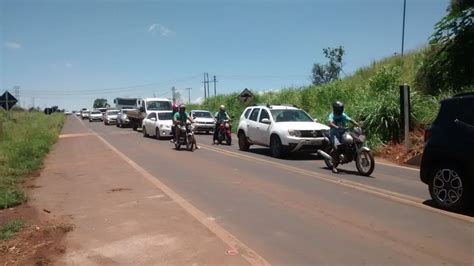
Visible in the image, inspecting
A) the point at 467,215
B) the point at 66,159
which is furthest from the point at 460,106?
the point at 66,159

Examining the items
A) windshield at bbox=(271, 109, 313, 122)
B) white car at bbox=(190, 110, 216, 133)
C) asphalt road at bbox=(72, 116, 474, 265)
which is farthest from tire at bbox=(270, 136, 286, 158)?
white car at bbox=(190, 110, 216, 133)

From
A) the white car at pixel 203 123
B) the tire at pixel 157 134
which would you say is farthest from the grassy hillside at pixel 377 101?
the tire at pixel 157 134

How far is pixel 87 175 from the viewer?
1391 cm

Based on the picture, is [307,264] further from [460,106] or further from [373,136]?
[373,136]

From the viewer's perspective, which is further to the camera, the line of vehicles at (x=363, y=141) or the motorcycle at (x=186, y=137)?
the motorcycle at (x=186, y=137)

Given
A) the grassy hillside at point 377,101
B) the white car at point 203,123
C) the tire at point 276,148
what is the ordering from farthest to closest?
the white car at point 203,123, the grassy hillside at point 377,101, the tire at point 276,148

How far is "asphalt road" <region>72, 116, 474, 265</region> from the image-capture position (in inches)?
241

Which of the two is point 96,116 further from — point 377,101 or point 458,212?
point 458,212

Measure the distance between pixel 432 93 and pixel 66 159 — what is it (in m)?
14.6

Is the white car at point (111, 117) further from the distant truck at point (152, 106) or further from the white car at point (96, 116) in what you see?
the white car at point (96, 116)

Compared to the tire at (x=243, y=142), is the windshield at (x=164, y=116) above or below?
above

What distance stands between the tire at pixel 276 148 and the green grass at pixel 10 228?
10.1m

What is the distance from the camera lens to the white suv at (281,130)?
54.4ft

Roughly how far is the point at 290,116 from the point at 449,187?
32.6 ft
